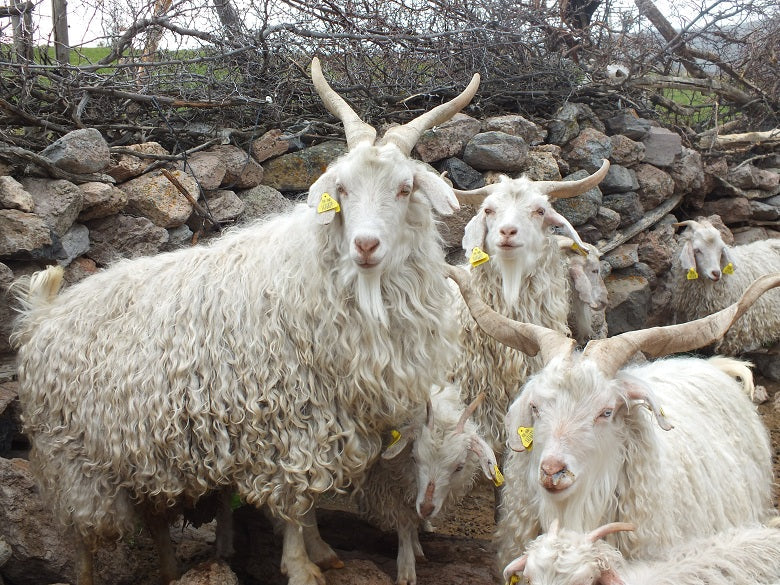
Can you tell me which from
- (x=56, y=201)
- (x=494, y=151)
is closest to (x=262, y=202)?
(x=56, y=201)

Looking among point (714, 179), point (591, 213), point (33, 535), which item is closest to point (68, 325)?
point (33, 535)

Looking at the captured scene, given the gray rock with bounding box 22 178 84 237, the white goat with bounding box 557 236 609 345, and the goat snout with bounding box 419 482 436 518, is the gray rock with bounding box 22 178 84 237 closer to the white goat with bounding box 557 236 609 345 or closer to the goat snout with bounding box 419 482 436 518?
the goat snout with bounding box 419 482 436 518

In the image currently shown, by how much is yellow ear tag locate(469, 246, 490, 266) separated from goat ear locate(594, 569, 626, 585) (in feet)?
8.01

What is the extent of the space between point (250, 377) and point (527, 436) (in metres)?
1.29

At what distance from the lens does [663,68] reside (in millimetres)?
9789

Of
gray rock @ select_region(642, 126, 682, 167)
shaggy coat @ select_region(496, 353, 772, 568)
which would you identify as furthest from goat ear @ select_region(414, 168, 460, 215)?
gray rock @ select_region(642, 126, 682, 167)

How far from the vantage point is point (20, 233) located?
15.4 feet

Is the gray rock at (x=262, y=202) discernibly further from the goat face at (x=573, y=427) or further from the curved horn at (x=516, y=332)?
the goat face at (x=573, y=427)

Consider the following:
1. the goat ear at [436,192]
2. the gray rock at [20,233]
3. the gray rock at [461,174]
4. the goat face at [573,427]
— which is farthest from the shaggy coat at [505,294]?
the gray rock at [20,233]

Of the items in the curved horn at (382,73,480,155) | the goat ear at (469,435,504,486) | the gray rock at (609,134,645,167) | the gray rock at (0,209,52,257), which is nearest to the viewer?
the curved horn at (382,73,480,155)

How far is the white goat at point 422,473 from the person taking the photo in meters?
4.24

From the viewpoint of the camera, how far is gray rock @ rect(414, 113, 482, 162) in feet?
22.0

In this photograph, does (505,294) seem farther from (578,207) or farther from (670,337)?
(578,207)

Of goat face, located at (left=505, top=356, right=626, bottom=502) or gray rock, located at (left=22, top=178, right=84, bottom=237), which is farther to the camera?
gray rock, located at (left=22, top=178, right=84, bottom=237)
